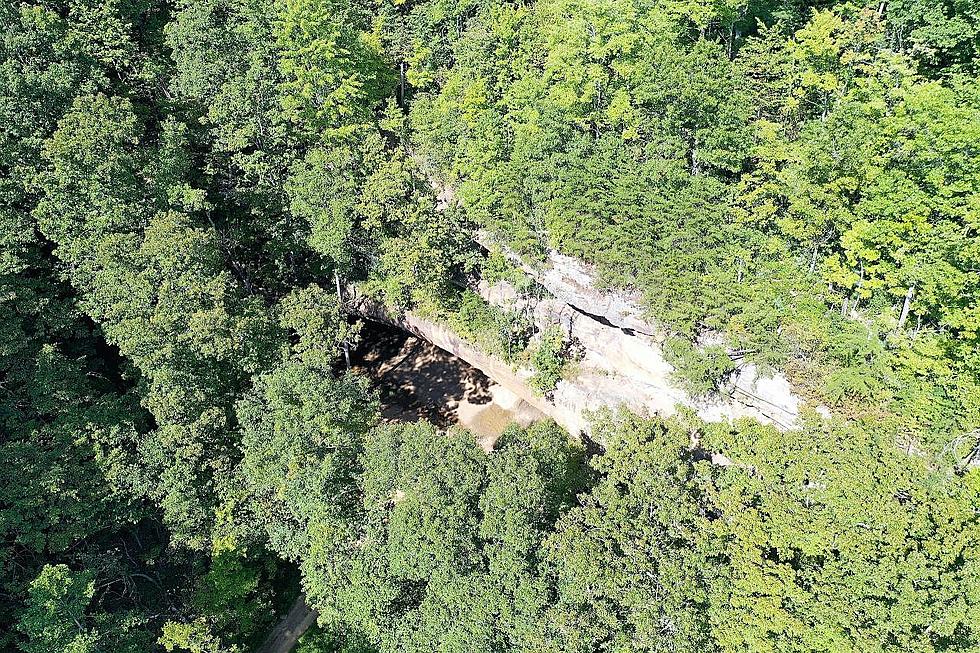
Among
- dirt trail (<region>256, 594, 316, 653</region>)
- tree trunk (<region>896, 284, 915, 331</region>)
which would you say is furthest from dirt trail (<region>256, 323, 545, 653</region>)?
tree trunk (<region>896, 284, 915, 331</region>)

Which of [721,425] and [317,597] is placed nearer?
[721,425]

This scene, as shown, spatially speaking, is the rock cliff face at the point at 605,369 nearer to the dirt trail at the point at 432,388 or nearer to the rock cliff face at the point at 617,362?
the rock cliff face at the point at 617,362

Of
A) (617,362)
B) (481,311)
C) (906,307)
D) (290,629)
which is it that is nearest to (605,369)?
(617,362)

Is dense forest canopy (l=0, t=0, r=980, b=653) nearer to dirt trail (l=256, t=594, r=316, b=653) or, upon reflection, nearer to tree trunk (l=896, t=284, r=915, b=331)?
tree trunk (l=896, t=284, r=915, b=331)

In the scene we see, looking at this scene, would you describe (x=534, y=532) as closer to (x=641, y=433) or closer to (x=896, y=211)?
(x=641, y=433)

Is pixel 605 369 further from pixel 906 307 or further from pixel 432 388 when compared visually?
pixel 906 307

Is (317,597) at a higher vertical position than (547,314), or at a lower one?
lower

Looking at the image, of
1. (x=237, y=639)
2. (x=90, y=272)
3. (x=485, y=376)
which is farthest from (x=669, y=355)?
(x=90, y=272)
